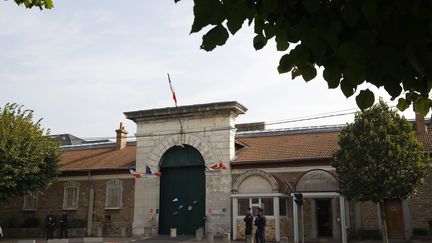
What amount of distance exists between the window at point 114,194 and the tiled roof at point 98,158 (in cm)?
102

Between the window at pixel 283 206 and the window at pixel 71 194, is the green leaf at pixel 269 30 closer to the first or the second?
the window at pixel 283 206

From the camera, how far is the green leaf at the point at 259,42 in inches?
152

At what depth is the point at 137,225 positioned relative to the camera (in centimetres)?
2619

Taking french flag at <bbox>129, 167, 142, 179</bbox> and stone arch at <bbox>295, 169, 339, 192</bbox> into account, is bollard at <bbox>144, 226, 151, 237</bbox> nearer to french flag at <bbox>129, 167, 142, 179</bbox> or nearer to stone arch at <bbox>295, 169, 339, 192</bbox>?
french flag at <bbox>129, 167, 142, 179</bbox>


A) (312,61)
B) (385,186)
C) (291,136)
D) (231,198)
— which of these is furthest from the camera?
(291,136)

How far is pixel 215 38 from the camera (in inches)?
132

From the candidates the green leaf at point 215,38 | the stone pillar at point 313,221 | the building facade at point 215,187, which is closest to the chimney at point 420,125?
the building facade at point 215,187

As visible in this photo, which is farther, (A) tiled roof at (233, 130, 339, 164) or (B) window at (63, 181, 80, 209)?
(B) window at (63, 181, 80, 209)

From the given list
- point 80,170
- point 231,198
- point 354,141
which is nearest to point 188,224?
point 231,198

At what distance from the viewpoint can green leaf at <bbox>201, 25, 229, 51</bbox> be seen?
3329 millimetres

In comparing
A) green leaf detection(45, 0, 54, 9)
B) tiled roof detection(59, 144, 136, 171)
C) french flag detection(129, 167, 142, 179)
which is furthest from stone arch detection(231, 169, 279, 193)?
green leaf detection(45, 0, 54, 9)

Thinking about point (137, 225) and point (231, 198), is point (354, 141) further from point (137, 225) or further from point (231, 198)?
point (137, 225)

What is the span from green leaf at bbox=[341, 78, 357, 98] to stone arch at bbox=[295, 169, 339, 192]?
60.3 ft

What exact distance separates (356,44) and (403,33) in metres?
0.30
